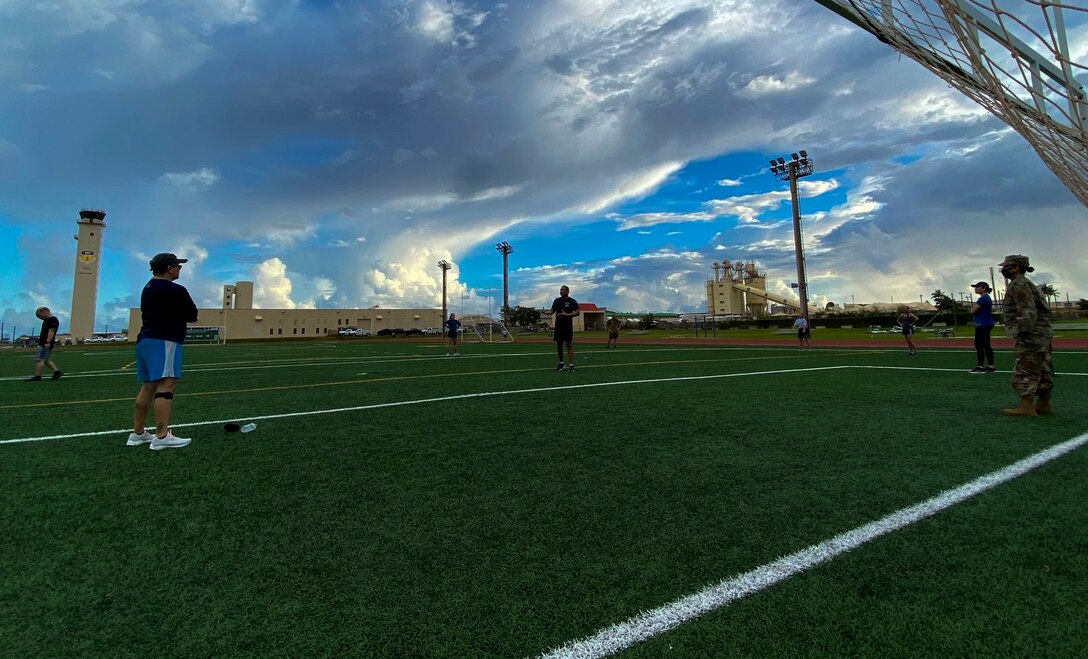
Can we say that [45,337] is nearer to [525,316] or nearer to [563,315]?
[563,315]

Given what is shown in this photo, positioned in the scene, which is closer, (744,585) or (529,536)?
(744,585)

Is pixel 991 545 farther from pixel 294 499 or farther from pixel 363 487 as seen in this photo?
pixel 294 499

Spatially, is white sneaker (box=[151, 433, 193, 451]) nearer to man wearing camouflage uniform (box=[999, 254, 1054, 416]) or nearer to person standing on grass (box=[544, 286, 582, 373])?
person standing on grass (box=[544, 286, 582, 373])

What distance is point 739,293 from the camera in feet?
367

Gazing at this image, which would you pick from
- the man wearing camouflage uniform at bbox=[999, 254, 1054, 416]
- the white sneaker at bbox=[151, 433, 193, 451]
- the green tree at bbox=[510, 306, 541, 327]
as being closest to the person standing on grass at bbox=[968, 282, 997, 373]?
the man wearing camouflage uniform at bbox=[999, 254, 1054, 416]

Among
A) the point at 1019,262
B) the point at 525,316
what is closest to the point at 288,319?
the point at 525,316

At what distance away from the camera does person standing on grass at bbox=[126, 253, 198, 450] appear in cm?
429

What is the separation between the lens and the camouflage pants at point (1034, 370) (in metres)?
5.05

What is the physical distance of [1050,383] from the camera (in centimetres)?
498

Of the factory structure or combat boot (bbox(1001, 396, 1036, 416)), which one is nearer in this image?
combat boot (bbox(1001, 396, 1036, 416))

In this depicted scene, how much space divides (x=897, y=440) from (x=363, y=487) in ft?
13.9

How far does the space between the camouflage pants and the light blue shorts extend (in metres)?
8.12

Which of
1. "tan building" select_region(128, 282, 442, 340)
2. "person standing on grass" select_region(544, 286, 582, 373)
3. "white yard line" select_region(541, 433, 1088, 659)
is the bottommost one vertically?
"white yard line" select_region(541, 433, 1088, 659)

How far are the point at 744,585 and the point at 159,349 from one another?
16.1ft
